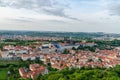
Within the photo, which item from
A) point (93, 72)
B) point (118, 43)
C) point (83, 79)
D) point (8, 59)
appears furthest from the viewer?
point (118, 43)

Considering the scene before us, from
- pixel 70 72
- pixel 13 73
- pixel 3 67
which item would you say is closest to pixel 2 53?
pixel 3 67

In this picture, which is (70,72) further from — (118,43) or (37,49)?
(118,43)

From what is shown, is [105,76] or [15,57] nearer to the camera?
[105,76]

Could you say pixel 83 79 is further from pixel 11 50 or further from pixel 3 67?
pixel 11 50

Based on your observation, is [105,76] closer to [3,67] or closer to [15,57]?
[3,67]

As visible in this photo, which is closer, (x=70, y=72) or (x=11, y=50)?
(x=70, y=72)

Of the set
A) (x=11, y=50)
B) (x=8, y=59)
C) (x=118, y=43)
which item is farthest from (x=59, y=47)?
(x=118, y=43)

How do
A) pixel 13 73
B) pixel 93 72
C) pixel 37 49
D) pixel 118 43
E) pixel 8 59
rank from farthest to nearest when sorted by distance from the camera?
pixel 118 43
pixel 37 49
pixel 8 59
pixel 13 73
pixel 93 72

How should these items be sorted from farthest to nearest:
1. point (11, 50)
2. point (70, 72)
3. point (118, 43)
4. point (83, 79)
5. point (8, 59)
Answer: point (118, 43), point (11, 50), point (8, 59), point (70, 72), point (83, 79)

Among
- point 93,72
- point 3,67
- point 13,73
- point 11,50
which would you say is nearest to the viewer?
point 93,72
